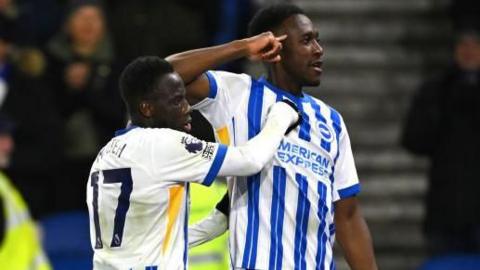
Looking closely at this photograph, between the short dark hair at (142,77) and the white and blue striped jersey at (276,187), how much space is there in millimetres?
362

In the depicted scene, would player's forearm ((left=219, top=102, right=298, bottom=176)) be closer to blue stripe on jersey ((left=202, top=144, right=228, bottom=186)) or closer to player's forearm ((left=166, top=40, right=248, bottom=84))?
blue stripe on jersey ((left=202, top=144, right=228, bottom=186))

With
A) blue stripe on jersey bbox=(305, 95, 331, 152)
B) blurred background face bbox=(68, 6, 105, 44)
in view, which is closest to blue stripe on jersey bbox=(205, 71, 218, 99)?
blue stripe on jersey bbox=(305, 95, 331, 152)

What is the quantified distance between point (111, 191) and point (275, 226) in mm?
717

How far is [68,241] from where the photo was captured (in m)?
9.45

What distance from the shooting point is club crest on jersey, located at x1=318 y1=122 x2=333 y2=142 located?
241 inches

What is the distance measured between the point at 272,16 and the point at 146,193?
3.34ft

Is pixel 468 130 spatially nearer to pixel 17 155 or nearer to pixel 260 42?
pixel 17 155

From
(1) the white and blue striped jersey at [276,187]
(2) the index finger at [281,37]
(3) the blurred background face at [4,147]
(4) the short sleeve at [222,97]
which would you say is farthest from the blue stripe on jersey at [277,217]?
(3) the blurred background face at [4,147]

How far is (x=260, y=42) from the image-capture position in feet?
19.1

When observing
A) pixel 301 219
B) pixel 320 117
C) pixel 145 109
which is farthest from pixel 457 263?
pixel 145 109

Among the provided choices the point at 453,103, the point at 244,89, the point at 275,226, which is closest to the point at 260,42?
the point at 244,89

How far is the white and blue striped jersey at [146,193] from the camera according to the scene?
5633 millimetres

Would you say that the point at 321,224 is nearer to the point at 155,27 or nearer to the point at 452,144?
the point at 452,144

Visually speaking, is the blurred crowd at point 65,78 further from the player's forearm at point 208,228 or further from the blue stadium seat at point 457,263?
the player's forearm at point 208,228
